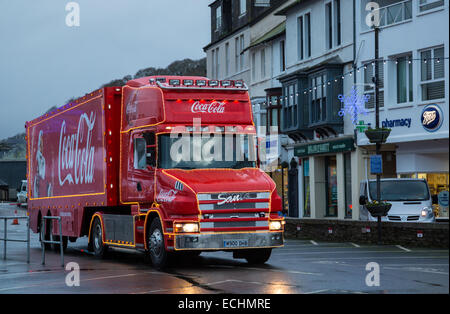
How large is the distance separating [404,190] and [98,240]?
1141cm

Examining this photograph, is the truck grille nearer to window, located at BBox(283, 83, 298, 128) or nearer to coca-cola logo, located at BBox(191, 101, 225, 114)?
coca-cola logo, located at BBox(191, 101, 225, 114)

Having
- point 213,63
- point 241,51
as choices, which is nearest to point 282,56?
point 241,51

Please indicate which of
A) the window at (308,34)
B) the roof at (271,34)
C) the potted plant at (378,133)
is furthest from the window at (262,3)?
the potted plant at (378,133)

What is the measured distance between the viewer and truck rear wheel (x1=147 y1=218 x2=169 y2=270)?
57.8ft

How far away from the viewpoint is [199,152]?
18.0m

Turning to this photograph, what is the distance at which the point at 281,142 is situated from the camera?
50.5 metres

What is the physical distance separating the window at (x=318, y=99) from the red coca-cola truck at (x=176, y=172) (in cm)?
2242

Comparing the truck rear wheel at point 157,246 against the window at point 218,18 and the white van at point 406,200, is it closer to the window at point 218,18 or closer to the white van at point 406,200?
the white van at point 406,200

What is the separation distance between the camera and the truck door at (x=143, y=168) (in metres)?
18.2

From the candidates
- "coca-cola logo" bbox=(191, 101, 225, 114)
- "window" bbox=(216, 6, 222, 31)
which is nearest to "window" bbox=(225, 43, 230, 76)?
Answer: "window" bbox=(216, 6, 222, 31)

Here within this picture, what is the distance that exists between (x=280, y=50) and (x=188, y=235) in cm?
3568

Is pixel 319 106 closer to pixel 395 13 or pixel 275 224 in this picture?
pixel 395 13

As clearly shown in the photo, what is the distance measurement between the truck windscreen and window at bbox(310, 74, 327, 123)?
25151 millimetres
